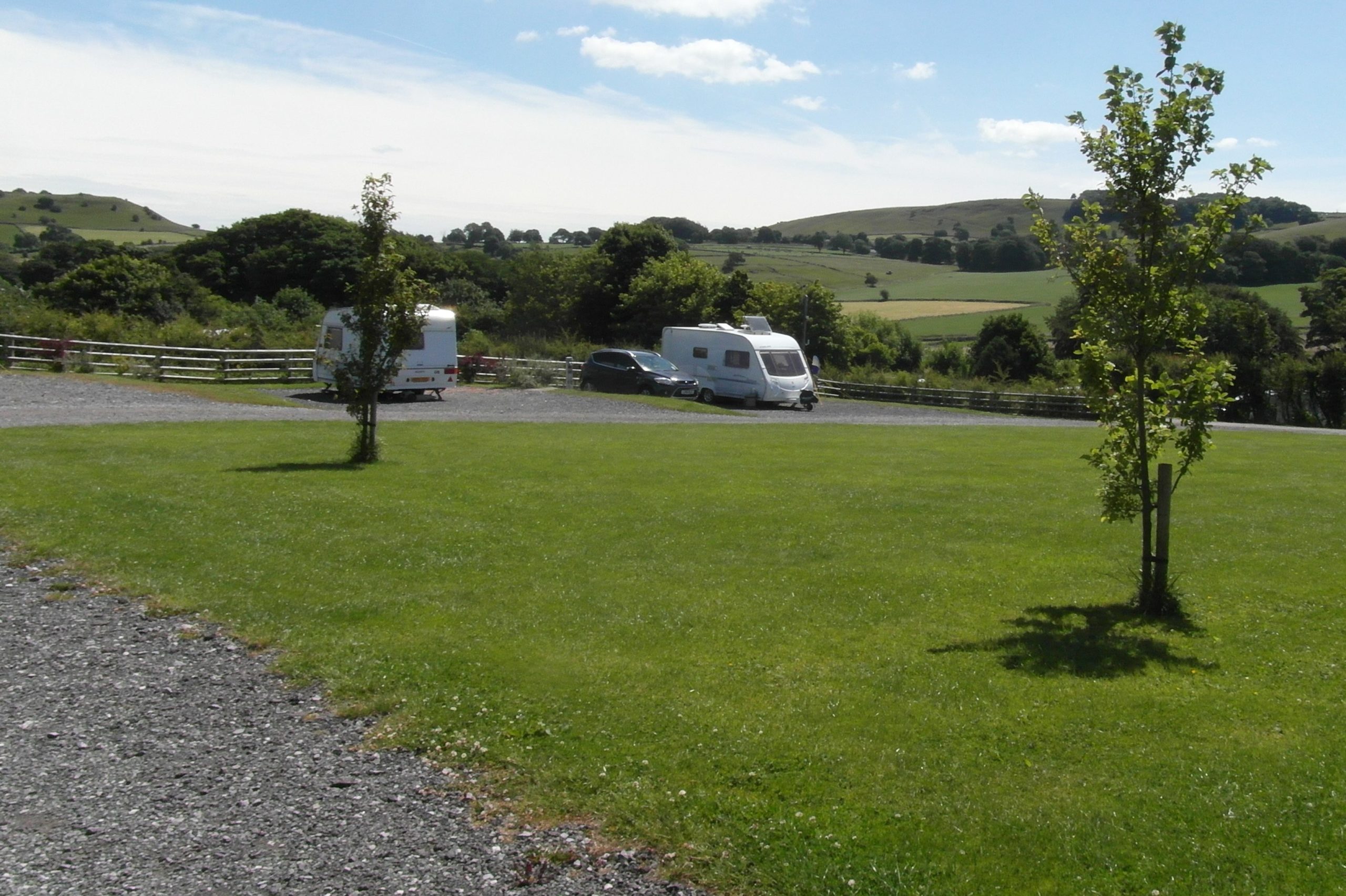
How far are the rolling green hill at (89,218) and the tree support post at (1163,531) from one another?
129511mm

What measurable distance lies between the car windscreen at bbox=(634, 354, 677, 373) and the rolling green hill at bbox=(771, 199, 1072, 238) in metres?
121

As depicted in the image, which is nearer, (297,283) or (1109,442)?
(1109,442)

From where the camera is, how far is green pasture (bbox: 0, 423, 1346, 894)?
5.23 m

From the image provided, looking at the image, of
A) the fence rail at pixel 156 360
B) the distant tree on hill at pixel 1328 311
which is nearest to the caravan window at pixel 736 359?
the fence rail at pixel 156 360

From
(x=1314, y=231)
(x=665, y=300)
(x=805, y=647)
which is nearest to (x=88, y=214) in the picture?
(x=665, y=300)

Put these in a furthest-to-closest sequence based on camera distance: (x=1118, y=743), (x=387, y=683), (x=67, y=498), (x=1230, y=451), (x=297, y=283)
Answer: (x=297, y=283), (x=1230, y=451), (x=67, y=498), (x=387, y=683), (x=1118, y=743)

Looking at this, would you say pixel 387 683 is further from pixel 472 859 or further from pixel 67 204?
pixel 67 204

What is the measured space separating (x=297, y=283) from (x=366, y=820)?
3142 inches

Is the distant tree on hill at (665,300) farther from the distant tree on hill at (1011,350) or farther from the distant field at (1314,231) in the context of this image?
the distant field at (1314,231)

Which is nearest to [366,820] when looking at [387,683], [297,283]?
[387,683]

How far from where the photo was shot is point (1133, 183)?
29.6ft

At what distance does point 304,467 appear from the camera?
16953 mm

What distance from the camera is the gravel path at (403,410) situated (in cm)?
2477

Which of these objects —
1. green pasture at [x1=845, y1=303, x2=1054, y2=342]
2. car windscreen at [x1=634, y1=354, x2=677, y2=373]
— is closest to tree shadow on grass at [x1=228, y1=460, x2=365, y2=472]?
car windscreen at [x1=634, y1=354, x2=677, y2=373]
